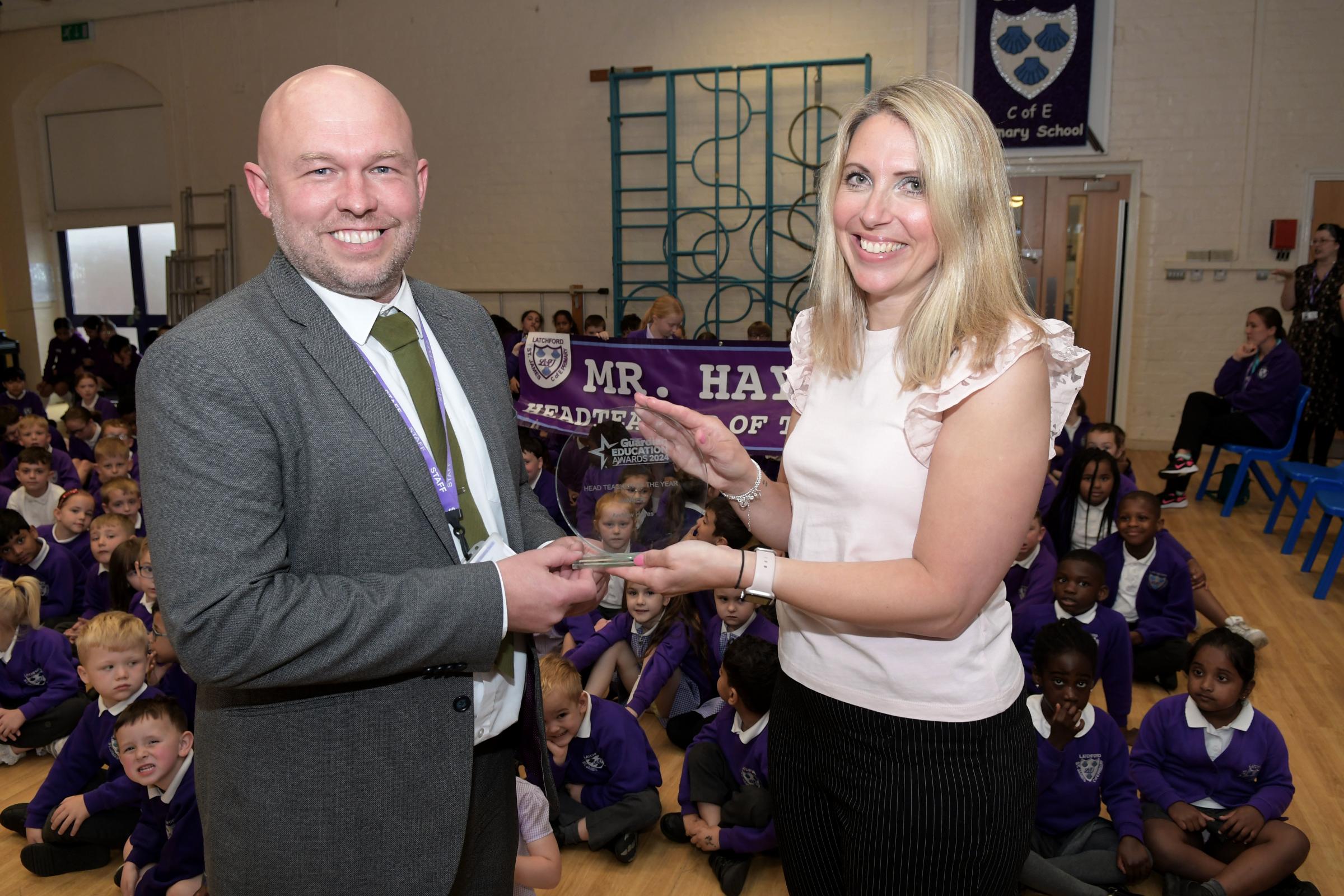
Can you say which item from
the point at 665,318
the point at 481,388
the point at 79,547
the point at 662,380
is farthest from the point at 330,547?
the point at 665,318

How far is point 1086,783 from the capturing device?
2885mm

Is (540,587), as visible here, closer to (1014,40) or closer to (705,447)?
(705,447)

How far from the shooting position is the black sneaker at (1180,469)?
7.04 m

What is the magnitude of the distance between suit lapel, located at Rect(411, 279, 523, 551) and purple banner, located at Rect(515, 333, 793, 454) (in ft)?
9.53

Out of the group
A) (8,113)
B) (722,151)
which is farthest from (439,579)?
(8,113)

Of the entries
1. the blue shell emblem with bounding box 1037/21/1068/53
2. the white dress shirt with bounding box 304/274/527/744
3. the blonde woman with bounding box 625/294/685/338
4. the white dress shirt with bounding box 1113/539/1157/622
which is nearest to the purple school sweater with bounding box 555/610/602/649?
the white dress shirt with bounding box 1113/539/1157/622

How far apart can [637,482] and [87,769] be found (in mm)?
2535

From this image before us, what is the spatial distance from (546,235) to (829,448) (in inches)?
381

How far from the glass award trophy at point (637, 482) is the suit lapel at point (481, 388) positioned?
164mm

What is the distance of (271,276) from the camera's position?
53.3 inches

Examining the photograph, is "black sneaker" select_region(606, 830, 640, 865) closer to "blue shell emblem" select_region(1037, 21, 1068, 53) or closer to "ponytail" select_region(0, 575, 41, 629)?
"ponytail" select_region(0, 575, 41, 629)

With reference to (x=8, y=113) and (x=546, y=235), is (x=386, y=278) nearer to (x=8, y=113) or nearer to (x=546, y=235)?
(x=546, y=235)

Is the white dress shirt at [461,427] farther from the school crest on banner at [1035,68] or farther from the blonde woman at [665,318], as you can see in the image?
the school crest on banner at [1035,68]

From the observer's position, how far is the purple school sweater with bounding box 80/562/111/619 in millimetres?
4508
